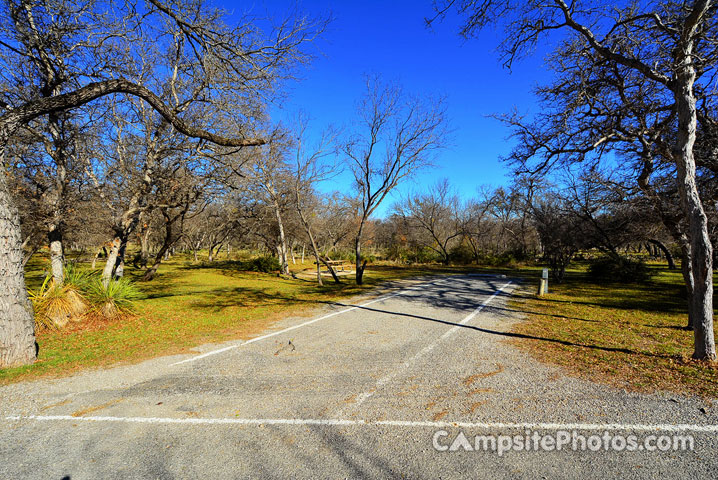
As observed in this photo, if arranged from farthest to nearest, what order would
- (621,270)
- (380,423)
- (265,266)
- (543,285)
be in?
1. (265,266)
2. (621,270)
3. (543,285)
4. (380,423)

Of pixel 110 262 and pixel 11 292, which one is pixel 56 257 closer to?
pixel 110 262

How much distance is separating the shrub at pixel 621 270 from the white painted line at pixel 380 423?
719 inches

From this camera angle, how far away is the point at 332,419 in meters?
3.26

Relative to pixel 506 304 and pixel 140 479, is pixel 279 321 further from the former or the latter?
pixel 506 304

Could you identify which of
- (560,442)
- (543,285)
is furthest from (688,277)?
(560,442)

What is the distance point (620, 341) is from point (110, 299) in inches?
437

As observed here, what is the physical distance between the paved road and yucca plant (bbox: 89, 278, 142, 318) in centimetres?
375

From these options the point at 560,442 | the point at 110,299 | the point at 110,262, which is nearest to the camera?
the point at 560,442

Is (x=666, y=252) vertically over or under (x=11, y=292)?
over

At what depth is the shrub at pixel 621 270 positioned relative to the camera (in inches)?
695

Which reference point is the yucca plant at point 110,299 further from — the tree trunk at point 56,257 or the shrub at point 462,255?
the shrub at point 462,255

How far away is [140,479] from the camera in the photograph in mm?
2445

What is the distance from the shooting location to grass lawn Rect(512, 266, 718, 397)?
4246 millimetres

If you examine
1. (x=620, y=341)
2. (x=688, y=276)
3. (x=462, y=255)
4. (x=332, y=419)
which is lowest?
(x=332, y=419)
